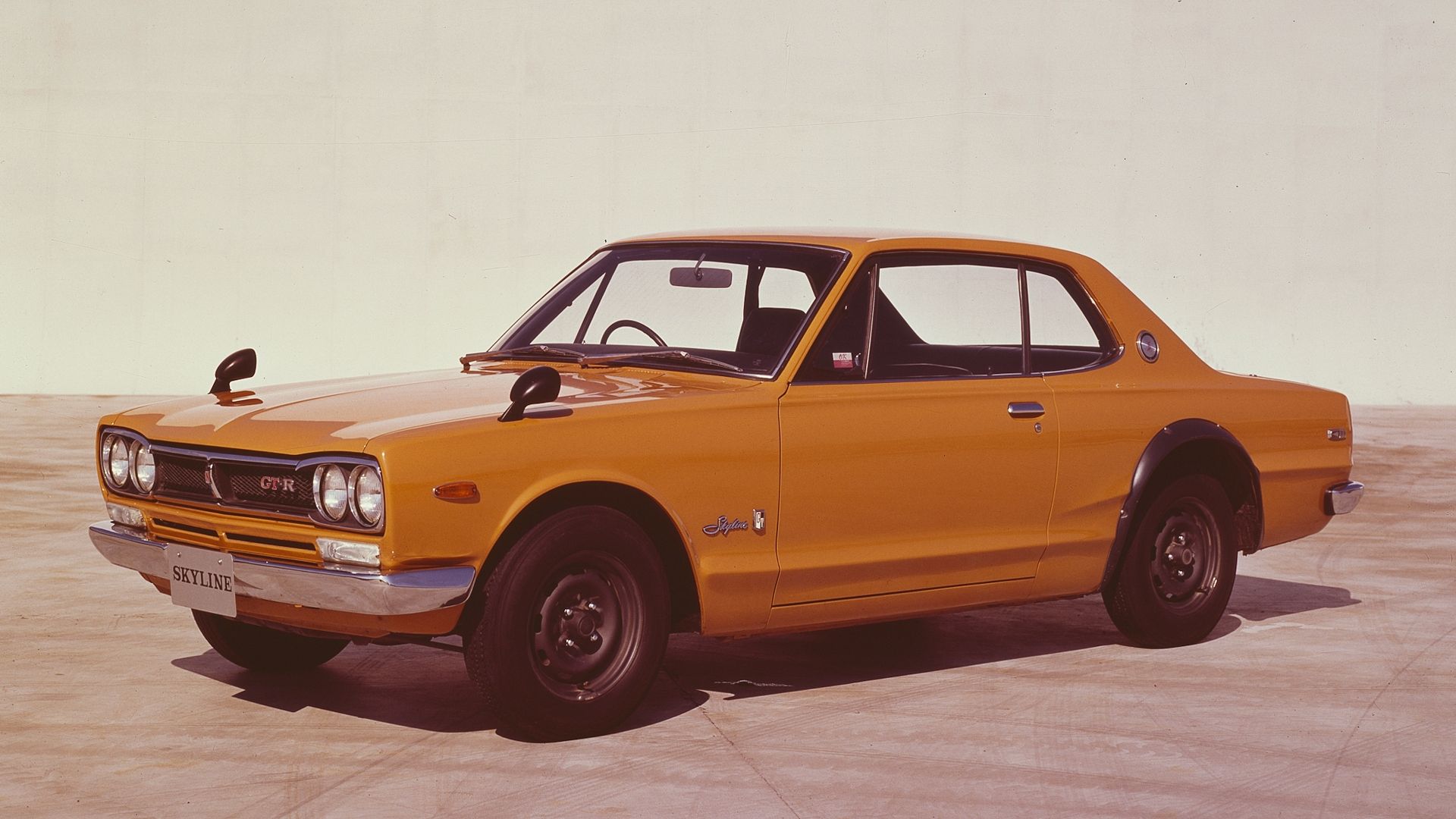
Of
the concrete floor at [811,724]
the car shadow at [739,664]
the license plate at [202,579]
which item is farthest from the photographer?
the car shadow at [739,664]

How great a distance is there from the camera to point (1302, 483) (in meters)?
7.13

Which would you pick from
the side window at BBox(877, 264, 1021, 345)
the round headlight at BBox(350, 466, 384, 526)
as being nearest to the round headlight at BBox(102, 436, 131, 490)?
the round headlight at BBox(350, 466, 384, 526)

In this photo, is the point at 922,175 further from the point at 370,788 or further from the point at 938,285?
the point at 370,788

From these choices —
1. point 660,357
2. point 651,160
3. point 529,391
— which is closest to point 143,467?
point 529,391

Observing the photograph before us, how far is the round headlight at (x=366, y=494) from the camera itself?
15.5ft

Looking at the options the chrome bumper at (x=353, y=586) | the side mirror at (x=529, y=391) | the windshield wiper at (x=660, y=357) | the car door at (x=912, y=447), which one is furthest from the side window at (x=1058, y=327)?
the chrome bumper at (x=353, y=586)

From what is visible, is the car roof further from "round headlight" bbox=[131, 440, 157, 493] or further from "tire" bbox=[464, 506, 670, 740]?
"round headlight" bbox=[131, 440, 157, 493]

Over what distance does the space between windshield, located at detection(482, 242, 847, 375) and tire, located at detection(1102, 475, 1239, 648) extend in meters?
1.69

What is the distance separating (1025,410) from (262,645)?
2818 millimetres

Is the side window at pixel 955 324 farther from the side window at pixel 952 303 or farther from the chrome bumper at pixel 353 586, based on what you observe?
the chrome bumper at pixel 353 586

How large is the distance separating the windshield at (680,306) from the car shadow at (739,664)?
1.16m

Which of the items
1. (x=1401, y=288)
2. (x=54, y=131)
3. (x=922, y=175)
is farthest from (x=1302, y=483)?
(x=54, y=131)

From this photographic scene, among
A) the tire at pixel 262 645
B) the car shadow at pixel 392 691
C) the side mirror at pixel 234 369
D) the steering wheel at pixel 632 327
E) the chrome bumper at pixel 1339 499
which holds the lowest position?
the car shadow at pixel 392 691

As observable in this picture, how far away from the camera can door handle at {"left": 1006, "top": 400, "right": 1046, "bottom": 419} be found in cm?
611
